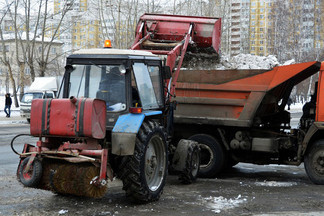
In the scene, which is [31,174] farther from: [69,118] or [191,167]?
[191,167]

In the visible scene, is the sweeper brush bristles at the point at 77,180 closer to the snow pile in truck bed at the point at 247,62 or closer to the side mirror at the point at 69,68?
the side mirror at the point at 69,68

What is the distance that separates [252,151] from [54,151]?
4.69m

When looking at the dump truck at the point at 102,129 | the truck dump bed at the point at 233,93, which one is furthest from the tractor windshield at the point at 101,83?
the truck dump bed at the point at 233,93

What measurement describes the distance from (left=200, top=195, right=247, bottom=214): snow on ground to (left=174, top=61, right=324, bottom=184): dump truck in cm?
222

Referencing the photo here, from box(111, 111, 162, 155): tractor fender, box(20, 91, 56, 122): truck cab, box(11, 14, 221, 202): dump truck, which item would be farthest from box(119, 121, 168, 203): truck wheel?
box(20, 91, 56, 122): truck cab

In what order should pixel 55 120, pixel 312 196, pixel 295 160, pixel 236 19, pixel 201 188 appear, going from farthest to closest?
pixel 236 19
pixel 295 160
pixel 201 188
pixel 312 196
pixel 55 120

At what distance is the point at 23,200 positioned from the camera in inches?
292

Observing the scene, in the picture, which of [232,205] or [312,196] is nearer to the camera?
[232,205]

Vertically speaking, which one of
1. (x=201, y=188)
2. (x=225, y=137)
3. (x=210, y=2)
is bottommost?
(x=201, y=188)

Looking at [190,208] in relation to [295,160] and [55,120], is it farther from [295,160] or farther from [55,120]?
[295,160]

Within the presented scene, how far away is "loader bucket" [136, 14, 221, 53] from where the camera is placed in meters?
10.7

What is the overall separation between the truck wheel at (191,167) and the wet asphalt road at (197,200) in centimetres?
15

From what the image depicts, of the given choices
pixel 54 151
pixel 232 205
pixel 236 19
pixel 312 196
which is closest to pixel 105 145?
pixel 54 151

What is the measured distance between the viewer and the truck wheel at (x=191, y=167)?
29.0 feet
